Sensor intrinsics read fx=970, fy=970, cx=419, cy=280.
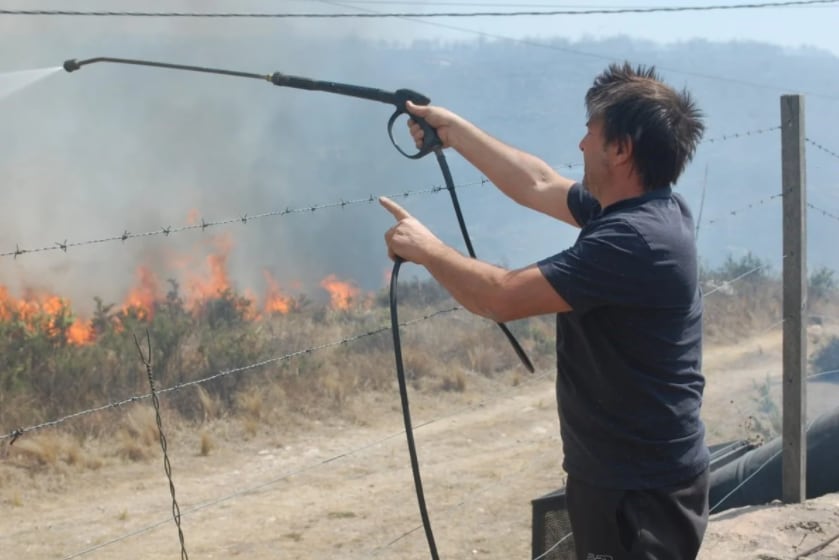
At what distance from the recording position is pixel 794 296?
5.56 meters

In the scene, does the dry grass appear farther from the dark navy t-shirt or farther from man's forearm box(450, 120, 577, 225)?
the dark navy t-shirt

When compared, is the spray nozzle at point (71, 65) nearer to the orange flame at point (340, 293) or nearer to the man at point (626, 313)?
the man at point (626, 313)

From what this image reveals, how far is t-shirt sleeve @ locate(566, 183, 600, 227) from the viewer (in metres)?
3.13

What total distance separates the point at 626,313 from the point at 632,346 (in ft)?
0.33

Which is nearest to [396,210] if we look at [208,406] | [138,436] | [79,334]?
[138,436]

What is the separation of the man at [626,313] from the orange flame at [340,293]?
12.5 m

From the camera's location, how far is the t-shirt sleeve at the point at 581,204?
3.13 m

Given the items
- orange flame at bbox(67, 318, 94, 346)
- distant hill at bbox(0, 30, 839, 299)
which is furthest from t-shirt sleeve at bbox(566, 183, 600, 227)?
orange flame at bbox(67, 318, 94, 346)

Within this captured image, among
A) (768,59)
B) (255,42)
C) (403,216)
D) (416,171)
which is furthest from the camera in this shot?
(768,59)

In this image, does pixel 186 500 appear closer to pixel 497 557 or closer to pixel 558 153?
pixel 497 557

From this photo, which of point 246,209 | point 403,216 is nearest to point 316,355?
point 403,216


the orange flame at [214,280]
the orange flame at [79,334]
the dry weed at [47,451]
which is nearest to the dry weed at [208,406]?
the dry weed at [47,451]

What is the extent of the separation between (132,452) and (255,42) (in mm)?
20219

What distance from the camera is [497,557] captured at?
6.20 meters
